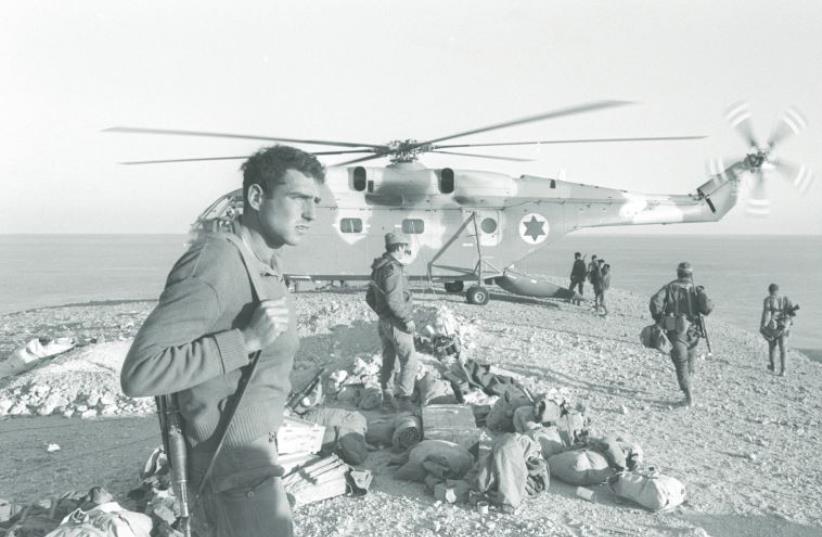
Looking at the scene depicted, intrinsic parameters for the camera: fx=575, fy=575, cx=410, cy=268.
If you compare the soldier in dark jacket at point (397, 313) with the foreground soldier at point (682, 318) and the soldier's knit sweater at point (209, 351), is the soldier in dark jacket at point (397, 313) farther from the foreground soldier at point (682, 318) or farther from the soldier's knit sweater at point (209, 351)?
the soldier's knit sweater at point (209, 351)

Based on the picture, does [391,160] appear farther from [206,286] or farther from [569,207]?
[206,286]

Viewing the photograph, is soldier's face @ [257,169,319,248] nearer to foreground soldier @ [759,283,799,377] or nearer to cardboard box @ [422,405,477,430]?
cardboard box @ [422,405,477,430]

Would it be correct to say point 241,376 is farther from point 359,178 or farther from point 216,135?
point 359,178

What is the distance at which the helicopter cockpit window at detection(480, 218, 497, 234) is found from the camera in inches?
575

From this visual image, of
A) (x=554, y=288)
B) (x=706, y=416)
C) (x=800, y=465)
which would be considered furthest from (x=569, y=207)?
(x=800, y=465)

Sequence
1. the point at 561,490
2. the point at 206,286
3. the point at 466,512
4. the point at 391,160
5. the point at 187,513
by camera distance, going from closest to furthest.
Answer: the point at 206,286 → the point at 187,513 → the point at 466,512 → the point at 561,490 → the point at 391,160

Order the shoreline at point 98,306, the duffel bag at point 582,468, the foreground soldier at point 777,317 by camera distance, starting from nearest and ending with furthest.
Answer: the duffel bag at point 582,468, the foreground soldier at point 777,317, the shoreline at point 98,306

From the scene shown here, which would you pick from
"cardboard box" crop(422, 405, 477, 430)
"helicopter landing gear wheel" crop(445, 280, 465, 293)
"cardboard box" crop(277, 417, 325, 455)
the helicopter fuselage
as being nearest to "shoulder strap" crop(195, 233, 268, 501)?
"cardboard box" crop(277, 417, 325, 455)

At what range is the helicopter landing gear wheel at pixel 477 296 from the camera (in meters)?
14.4

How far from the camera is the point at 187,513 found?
2.02 metres

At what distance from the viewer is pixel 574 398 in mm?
7859

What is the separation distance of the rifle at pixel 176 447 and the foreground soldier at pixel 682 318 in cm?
709

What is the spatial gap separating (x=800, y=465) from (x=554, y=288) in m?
10.0

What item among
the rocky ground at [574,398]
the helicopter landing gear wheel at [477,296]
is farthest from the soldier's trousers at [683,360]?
the helicopter landing gear wheel at [477,296]
